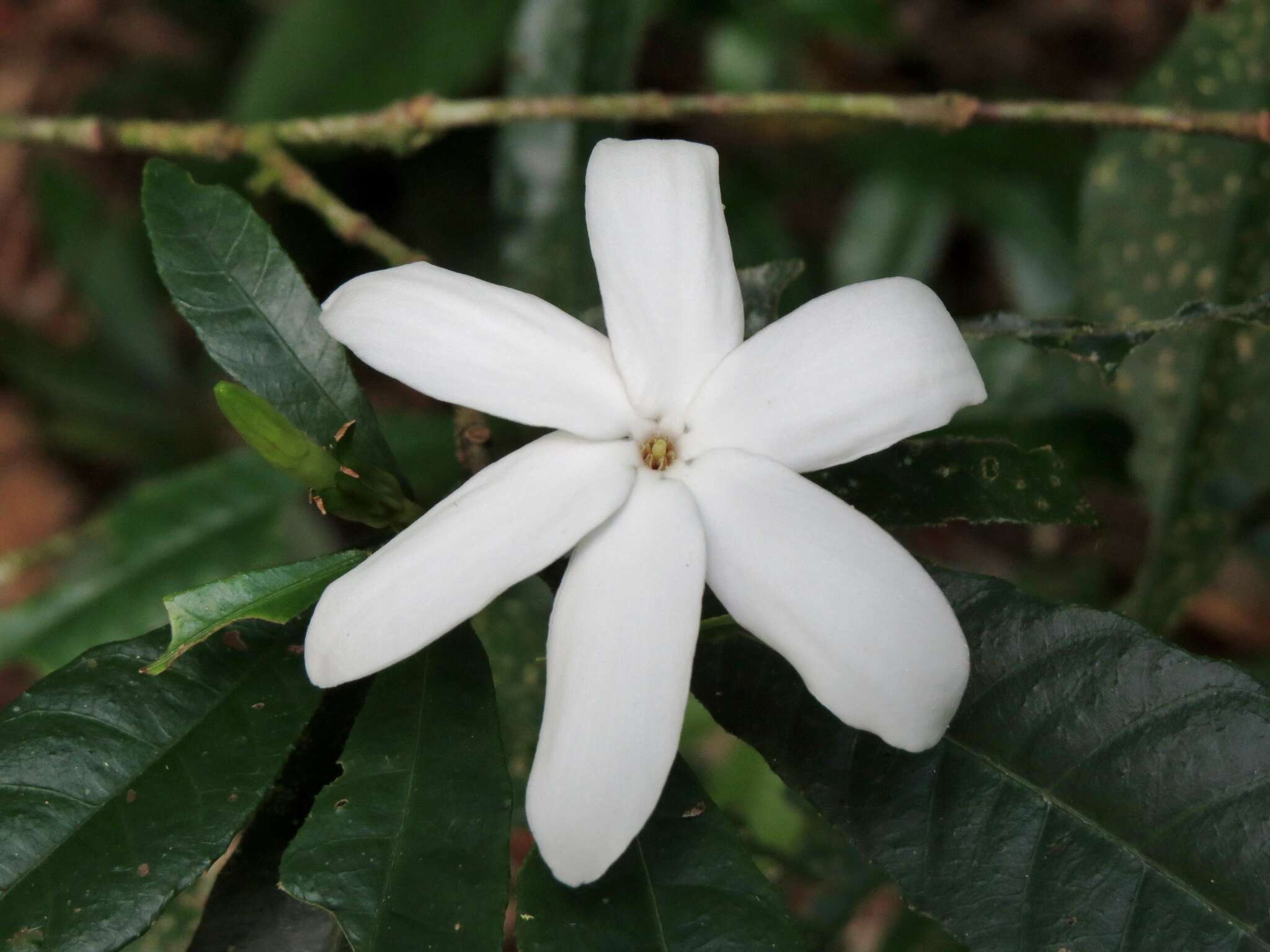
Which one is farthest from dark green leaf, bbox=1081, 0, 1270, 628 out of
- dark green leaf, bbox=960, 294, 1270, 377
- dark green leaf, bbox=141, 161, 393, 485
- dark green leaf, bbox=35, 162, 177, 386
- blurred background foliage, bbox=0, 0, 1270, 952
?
dark green leaf, bbox=35, 162, 177, 386

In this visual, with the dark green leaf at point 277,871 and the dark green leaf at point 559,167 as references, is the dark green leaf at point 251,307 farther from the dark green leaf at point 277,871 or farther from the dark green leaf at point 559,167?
the dark green leaf at point 559,167

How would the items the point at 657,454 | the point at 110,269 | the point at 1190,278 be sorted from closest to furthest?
1. the point at 657,454
2. the point at 1190,278
3. the point at 110,269

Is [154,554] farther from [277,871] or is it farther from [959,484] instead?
[959,484]

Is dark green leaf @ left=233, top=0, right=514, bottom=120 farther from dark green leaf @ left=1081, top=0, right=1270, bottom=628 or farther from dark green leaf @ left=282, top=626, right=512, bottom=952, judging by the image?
dark green leaf @ left=282, top=626, right=512, bottom=952

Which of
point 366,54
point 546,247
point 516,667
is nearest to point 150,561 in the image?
point 516,667

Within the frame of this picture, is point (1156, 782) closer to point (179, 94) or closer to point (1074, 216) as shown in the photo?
point (1074, 216)
